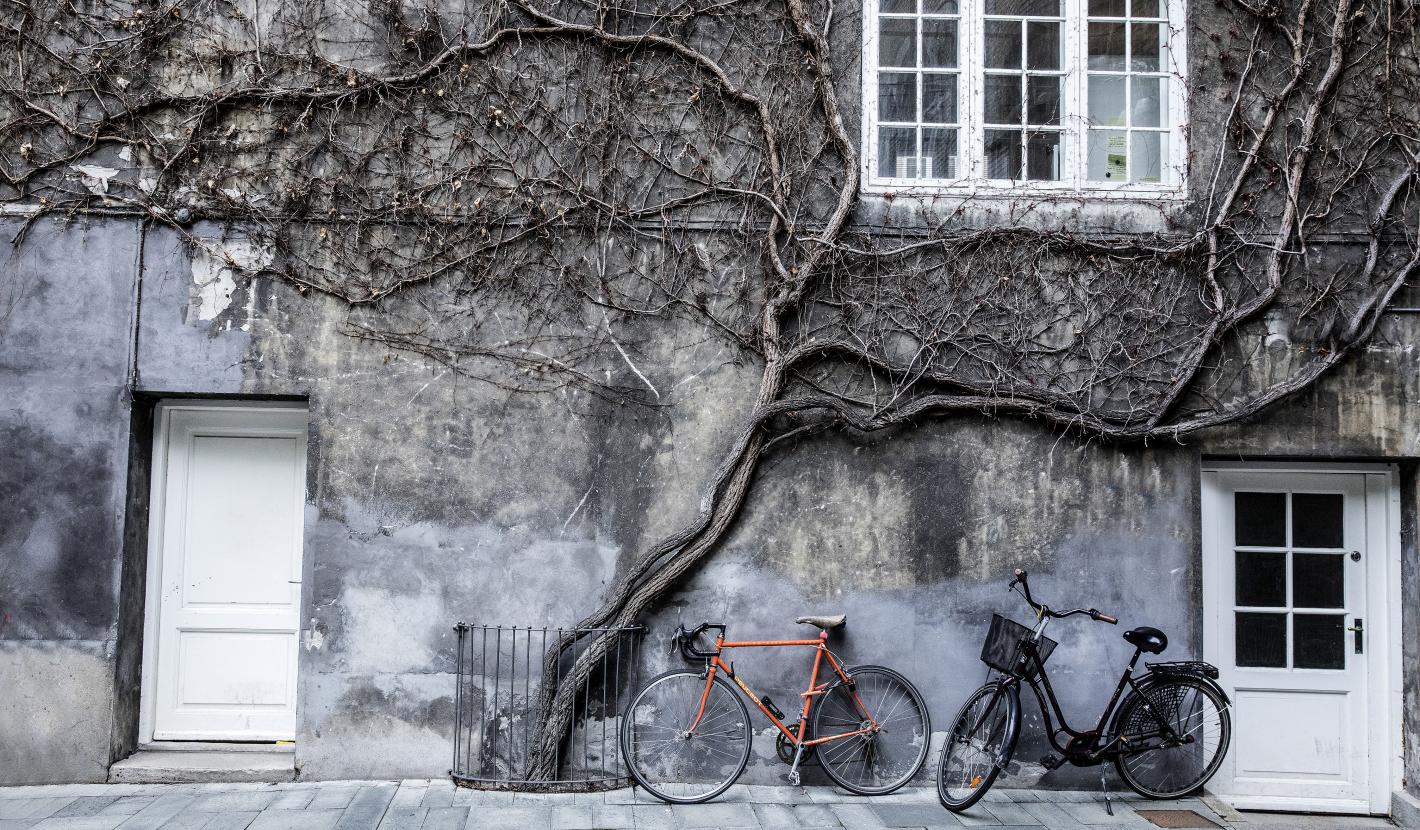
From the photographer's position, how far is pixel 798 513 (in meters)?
6.27

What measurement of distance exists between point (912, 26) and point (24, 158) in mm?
5581

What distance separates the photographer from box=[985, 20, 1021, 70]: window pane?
21.6ft

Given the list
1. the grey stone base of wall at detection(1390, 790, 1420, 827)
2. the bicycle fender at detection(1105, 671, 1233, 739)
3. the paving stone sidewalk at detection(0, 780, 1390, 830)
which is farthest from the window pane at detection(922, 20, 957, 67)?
the grey stone base of wall at detection(1390, 790, 1420, 827)

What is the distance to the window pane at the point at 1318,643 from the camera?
6.40 meters

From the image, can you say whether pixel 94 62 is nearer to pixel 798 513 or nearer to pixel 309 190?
pixel 309 190

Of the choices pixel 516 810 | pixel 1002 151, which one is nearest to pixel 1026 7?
pixel 1002 151

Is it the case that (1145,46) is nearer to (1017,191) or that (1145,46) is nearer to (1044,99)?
(1044,99)

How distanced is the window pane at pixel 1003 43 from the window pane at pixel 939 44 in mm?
223

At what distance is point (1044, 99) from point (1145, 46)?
2.48 feet

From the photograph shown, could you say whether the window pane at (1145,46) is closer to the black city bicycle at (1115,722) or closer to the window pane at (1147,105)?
the window pane at (1147,105)

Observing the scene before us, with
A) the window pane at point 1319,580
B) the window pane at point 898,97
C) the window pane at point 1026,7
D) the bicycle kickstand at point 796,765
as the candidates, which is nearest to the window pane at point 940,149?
the window pane at point 898,97

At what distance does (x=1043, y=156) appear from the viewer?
6.57 meters

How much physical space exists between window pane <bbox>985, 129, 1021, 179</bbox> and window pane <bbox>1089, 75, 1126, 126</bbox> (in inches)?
21.8

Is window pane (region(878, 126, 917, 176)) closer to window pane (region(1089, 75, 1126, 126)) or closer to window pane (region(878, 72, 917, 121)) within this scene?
window pane (region(878, 72, 917, 121))
